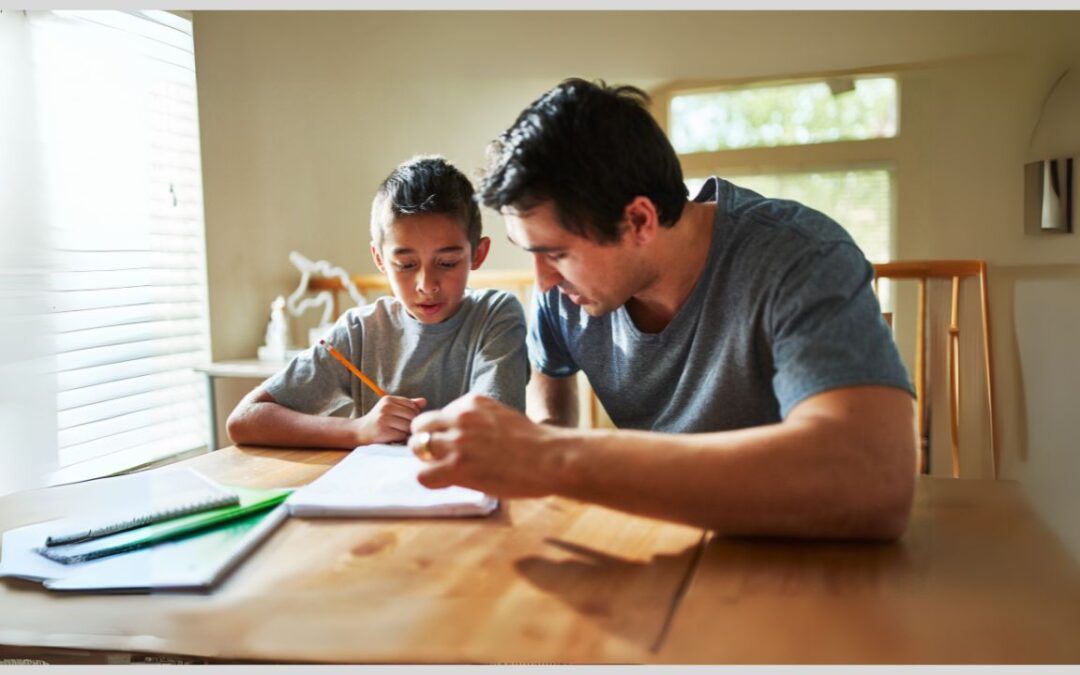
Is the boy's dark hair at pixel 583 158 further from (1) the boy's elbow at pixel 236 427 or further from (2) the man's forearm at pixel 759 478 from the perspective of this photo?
(1) the boy's elbow at pixel 236 427

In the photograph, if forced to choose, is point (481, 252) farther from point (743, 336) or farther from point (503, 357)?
point (743, 336)

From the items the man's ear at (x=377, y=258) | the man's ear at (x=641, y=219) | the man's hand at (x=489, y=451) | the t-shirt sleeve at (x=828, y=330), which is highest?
the man's ear at (x=641, y=219)

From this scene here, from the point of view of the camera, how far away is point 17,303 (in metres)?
0.62

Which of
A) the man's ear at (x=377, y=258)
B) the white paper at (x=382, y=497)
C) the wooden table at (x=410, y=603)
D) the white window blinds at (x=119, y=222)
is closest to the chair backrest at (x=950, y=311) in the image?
the wooden table at (x=410, y=603)

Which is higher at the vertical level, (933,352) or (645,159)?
(645,159)

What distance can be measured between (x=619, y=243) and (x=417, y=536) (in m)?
0.30

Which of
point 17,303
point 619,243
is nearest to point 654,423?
point 619,243

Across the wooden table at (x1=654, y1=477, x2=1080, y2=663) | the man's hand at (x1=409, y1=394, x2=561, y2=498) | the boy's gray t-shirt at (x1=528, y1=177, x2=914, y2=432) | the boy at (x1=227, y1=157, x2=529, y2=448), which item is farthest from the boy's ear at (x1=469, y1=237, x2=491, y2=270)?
the wooden table at (x1=654, y1=477, x2=1080, y2=663)

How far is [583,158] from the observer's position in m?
0.63

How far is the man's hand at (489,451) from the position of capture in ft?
1.69

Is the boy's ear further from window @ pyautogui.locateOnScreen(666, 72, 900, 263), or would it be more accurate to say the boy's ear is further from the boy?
window @ pyautogui.locateOnScreen(666, 72, 900, 263)

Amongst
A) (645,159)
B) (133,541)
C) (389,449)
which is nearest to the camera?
(133,541)

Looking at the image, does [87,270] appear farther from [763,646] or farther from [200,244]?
[763,646]

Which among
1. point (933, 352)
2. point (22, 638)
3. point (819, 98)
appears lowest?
point (22, 638)
